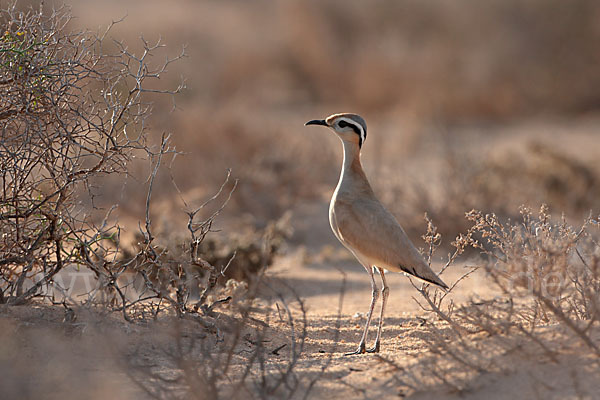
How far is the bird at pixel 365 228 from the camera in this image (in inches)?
173

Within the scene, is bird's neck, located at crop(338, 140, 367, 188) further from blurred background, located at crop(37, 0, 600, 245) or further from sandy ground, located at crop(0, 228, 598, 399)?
blurred background, located at crop(37, 0, 600, 245)

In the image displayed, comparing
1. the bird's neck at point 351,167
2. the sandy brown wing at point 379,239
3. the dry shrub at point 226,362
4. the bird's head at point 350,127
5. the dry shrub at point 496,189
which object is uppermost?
the dry shrub at point 496,189

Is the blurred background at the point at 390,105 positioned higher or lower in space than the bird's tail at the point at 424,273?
higher

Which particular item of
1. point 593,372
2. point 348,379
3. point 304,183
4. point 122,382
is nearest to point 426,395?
point 348,379

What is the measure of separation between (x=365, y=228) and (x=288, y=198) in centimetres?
518

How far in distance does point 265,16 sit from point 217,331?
20890mm

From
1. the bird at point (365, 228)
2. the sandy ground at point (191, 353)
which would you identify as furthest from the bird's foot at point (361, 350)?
the sandy ground at point (191, 353)

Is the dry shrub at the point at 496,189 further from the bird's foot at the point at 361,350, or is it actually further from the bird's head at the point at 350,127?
the bird's foot at the point at 361,350

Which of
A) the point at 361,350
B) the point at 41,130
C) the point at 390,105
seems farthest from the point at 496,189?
the point at 390,105

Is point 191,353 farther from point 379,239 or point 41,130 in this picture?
point 41,130

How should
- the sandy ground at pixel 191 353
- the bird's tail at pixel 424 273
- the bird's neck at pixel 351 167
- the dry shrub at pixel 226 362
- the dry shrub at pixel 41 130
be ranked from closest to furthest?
1. the dry shrub at pixel 226 362
2. the sandy ground at pixel 191 353
3. the dry shrub at pixel 41 130
4. the bird's tail at pixel 424 273
5. the bird's neck at pixel 351 167

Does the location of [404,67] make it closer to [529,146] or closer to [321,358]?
[529,146]

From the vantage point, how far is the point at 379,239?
445cm

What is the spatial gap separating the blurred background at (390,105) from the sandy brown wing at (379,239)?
4.14m
